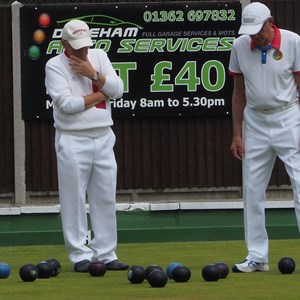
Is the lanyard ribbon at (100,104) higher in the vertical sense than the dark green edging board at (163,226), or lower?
higher

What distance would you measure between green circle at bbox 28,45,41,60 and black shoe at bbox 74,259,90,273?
4033 millimetres

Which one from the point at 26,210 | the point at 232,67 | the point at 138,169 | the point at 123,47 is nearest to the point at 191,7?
the point at 123,47

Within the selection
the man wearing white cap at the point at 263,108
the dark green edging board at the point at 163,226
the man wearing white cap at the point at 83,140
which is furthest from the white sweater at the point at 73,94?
the dark green edging board at the point at 163,226

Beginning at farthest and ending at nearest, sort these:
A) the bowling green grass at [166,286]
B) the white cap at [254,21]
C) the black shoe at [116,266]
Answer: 1. the black shoe at [116,266]
2. the white cap at [254,21]
3. the bowling green grass at [166,286]

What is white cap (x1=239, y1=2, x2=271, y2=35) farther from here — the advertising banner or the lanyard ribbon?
the advertising banner

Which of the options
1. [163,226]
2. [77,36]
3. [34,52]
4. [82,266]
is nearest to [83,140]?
[77,36]

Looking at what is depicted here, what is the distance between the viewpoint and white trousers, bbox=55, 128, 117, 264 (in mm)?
9383

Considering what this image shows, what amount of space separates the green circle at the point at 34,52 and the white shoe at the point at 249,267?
15.1ft

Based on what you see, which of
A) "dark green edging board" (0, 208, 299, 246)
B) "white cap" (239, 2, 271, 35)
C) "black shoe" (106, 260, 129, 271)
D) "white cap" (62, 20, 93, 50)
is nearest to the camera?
"white cap" (239, 2, 271, 35)

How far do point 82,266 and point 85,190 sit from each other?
60cm

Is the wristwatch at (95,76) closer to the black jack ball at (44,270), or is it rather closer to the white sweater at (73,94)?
the white sweater at (73,94)

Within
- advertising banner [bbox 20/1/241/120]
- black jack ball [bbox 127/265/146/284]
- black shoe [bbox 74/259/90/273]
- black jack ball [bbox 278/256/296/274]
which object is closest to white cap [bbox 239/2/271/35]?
black jack ball [bbox 278/256/296/274]

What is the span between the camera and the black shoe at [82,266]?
922 centimetres

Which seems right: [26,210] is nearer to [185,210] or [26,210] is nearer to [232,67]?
[185,210]
